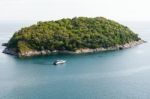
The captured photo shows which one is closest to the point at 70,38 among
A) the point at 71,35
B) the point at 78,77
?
the point at 71,35

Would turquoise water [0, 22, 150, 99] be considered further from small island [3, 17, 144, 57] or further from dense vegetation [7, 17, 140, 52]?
dense vegetation [7, 17, 140, 52]

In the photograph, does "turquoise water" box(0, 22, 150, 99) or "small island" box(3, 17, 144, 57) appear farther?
"small island" box(3, 17, 144, 57)

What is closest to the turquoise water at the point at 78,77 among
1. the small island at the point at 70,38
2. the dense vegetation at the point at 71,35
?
the small island at the point at 70,38

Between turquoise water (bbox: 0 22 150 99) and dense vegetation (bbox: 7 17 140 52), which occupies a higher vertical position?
dense vegetation (bbox: 7 17 140 52)

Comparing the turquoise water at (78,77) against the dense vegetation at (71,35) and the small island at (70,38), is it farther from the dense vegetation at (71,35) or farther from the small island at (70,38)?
the dense vegetation at (71,35)

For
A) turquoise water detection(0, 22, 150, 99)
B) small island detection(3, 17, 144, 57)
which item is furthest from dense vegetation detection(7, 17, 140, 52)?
turquoise water detection(0, 22, 150, 99)
